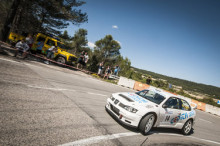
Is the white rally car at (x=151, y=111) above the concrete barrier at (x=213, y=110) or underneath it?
above

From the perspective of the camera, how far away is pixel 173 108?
5.34 meters

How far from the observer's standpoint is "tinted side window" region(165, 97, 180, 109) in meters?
5.23

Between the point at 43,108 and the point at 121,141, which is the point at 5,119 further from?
the point at 121,141

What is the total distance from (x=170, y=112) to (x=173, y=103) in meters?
0.52

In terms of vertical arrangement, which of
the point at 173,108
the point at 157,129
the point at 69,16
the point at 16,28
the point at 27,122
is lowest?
the point at 157,129

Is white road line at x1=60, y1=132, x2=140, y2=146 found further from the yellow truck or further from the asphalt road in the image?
the yellow truck

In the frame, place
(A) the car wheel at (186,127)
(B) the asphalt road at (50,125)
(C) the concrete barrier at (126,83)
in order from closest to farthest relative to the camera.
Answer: (B) the asphalt road at (50,125) < (A) the car wheel at (186,127) < (C) the concrete barrier at (126,83)

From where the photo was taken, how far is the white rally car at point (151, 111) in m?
4.34

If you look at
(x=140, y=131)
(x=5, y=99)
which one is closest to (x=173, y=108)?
(x=140, y=131)

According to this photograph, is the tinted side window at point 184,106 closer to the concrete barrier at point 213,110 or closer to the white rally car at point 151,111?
the white rally car at point 151,111

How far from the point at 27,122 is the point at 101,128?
190cm

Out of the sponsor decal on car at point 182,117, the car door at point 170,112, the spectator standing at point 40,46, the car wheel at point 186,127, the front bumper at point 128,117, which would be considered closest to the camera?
the front bumper at point 128,117

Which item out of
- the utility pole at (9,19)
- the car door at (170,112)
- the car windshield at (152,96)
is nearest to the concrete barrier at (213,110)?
the car door at (170,112)

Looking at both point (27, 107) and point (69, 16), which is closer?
point (27, 107)
